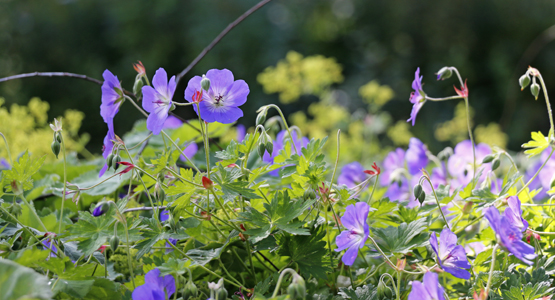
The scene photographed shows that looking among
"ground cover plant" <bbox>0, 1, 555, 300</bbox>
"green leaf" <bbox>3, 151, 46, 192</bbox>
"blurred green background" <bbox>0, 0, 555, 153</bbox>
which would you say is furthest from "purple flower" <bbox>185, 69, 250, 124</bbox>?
"blurred green background" <bbox>0, 0, 555, 153</bbox>

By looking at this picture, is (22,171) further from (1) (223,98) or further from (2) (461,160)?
(2) (461,160)

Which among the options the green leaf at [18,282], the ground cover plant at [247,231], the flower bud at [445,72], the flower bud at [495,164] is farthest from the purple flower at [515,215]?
the green leaf at [18,282]

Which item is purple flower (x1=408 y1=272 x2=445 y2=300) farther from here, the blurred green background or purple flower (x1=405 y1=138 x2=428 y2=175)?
the blurred green background

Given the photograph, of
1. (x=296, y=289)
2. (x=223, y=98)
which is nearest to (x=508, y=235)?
(x=296, y=289)

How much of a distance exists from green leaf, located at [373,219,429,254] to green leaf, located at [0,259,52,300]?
366 mm

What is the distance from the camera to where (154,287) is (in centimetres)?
46

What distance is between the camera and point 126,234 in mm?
495

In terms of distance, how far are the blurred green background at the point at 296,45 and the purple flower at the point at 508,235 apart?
3928 millimetres

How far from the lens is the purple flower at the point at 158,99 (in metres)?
0.53

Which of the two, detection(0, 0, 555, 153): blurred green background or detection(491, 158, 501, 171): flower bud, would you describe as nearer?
detection(491, 158, 501, 171): flower bud

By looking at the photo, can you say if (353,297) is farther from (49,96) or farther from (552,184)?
(49,96)

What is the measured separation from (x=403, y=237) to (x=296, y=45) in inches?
175

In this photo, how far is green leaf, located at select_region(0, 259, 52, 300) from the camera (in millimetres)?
348

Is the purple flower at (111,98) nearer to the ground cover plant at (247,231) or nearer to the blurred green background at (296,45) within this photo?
the ground cover plant at (247,231)
